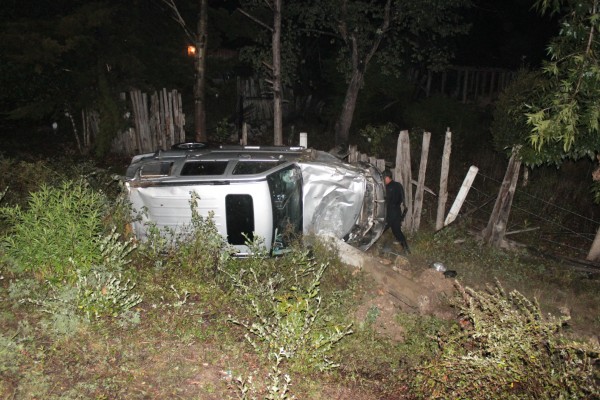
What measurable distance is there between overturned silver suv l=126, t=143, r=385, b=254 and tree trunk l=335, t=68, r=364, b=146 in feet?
18.1

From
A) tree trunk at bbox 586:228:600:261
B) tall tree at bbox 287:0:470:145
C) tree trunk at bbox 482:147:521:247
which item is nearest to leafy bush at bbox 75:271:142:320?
tree trunk at bbox 482:147:521:247

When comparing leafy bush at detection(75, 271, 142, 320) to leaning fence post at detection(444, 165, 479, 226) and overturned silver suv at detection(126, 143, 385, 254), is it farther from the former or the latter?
leaning fence post at detection(444, 165, 479, 226)

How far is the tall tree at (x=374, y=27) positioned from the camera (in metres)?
11.9

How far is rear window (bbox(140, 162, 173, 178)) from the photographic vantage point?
6.74 meters

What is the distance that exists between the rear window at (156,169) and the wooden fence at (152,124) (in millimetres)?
4366

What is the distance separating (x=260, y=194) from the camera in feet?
20.3

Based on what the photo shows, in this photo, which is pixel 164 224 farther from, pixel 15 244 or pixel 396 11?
pixel 396 11

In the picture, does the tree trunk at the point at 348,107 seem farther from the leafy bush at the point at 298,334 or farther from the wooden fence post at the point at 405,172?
the leafy bush at the point at 298,334

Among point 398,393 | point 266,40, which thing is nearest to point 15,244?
point 398,393

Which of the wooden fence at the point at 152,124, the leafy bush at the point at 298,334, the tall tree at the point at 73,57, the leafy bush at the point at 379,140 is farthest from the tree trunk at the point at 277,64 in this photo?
the leafy bush at the point at 298,334

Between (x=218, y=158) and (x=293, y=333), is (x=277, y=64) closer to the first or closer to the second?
(x=218, y=158)

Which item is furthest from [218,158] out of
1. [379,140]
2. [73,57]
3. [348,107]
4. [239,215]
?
[73,57]

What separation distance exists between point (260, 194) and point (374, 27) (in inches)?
331

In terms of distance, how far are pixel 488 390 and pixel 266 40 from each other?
11.3 meters
